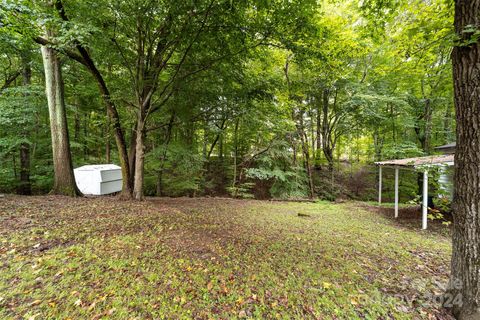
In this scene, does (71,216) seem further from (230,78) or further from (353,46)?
(353,46)

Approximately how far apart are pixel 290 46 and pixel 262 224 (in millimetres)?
4219

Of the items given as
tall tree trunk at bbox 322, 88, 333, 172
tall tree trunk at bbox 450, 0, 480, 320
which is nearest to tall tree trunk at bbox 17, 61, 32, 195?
tall tree trunk at bbox 450, 0, 480, 320

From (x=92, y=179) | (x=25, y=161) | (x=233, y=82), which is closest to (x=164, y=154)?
(x=92, y=179)

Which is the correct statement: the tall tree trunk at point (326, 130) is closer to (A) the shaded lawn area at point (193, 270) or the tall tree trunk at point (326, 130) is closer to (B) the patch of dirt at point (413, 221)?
(B) the patch of dirt at point (413, 221)

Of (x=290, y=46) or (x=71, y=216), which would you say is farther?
(x=290, y=46)

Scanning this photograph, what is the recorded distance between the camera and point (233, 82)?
6.20 metres

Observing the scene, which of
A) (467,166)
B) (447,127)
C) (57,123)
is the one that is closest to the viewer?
(467,166)

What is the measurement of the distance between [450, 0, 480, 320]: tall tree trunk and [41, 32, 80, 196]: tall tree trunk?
313 inches

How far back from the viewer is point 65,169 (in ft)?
18.8

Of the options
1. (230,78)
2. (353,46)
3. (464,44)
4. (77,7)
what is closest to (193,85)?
(230,78)

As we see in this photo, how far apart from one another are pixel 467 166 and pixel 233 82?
17.9ft

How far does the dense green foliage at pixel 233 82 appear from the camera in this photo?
397 centimetres

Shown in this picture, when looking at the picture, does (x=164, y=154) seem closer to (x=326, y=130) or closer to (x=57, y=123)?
(x=57, y=123)

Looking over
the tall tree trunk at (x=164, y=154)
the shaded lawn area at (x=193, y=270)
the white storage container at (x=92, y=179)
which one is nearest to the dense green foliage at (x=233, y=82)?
the tall tree trunk at (x=164, y=154)
